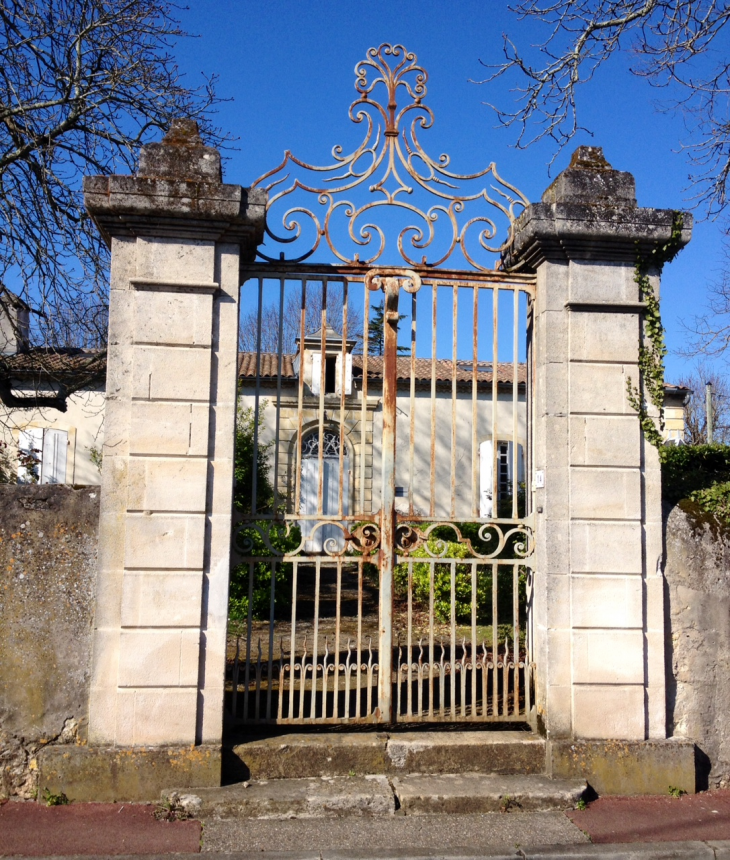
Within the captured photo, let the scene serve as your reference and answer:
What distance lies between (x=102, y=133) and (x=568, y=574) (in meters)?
6.98

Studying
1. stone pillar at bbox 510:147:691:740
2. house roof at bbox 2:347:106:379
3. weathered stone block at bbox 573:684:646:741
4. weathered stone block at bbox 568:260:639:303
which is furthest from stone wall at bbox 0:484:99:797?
house roof at bbox 2:347:106:379

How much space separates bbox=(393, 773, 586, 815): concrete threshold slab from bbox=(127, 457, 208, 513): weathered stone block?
1992 mm

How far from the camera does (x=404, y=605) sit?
1227 cm

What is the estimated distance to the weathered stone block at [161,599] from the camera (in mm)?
4219

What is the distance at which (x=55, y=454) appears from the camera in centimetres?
1708

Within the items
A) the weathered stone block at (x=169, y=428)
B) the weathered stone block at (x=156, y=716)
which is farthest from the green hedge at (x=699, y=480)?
the weathered stone block at (x=156, y=716)

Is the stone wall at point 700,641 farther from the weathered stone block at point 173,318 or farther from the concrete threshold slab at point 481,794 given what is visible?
the weathered stone block at point 173,318

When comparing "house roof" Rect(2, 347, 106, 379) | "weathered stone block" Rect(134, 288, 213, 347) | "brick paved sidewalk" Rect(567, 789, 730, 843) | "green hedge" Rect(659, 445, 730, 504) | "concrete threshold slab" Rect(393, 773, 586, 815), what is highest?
"house roof" Rect(2, 347, 106, 379)

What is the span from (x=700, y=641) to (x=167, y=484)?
3.43m

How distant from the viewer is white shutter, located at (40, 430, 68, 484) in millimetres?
17000

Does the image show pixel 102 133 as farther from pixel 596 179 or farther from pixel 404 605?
pixel 404 605

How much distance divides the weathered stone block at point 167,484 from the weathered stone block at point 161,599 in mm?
387

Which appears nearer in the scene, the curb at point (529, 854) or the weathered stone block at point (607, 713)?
the curb at point (529, 854)

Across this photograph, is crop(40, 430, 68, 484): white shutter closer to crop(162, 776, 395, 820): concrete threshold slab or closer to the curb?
crop(162, 776, 395, 820): concrete threshold slab
